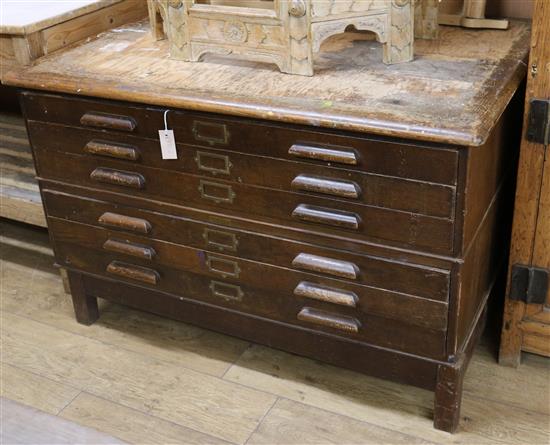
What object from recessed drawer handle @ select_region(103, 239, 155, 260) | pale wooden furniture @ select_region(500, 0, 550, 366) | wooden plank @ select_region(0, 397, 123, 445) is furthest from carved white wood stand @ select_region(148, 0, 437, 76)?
wooden plank @ select_region(0, 397, 123, 445)

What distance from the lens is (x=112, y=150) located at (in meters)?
1.89

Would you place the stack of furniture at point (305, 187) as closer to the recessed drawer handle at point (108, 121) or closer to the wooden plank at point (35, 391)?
the recessed drawer handle at point (108, 121)

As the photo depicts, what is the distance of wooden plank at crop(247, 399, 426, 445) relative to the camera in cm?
186

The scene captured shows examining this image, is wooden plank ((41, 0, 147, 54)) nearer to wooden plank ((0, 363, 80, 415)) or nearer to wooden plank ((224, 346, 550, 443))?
wooden plank ((0, 363, 80, 415))

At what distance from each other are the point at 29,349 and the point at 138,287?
1.34 feet

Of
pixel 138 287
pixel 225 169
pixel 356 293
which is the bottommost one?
pixel 138 287

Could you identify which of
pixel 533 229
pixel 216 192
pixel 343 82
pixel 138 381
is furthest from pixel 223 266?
pixel 533 229

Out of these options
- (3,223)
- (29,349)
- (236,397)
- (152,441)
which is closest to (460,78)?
(236,397)

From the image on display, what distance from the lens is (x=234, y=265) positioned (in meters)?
1.90

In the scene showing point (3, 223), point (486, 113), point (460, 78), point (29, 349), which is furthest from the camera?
point (3, 223)

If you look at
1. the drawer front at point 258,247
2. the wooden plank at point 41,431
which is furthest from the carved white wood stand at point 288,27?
the wooden plank at point 41,431

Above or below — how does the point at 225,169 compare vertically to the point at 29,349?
above

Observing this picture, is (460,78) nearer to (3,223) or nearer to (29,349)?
(29,349)

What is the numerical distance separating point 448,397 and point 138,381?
84 cm
